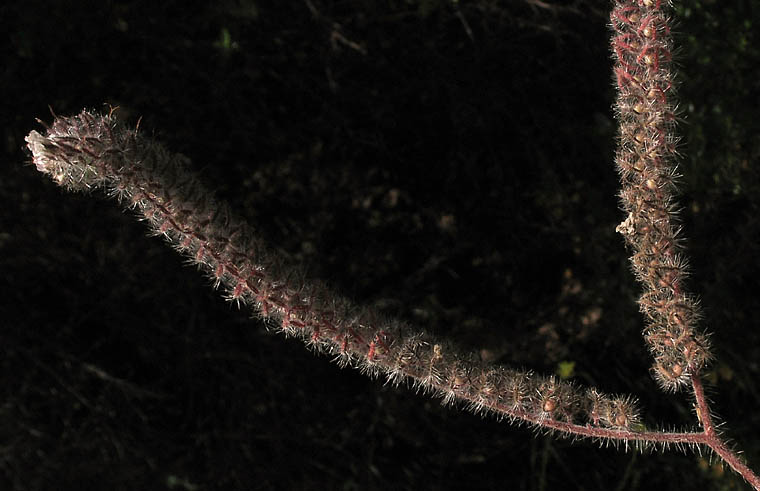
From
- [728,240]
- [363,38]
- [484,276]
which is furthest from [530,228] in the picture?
[363,38]

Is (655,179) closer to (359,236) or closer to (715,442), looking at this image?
(715,442)

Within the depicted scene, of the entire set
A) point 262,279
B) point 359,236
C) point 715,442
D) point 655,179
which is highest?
point 655,179

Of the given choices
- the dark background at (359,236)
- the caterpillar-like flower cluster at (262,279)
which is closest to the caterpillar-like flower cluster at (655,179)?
the caterpillar-like flower cluster at (262,279)

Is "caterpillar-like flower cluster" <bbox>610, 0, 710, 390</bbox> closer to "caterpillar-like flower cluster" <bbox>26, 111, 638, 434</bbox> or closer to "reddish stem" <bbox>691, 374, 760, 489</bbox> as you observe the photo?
"reddish stem" <bbox>691, 374, 760, 489</bbox>

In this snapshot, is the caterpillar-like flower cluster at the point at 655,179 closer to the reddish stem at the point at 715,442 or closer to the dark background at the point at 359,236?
the reddish stem at the point at 715,442

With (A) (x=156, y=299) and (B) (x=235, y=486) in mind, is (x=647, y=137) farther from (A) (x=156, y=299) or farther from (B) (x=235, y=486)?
(B) (x=235, y=486)

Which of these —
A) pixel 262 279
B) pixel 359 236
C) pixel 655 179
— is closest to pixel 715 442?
pixel 655 179

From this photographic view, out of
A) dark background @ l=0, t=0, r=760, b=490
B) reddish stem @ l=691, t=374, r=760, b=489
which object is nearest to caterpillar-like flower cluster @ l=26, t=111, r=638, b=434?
reddish stem @ l=691, t=374, r=760, b=489
